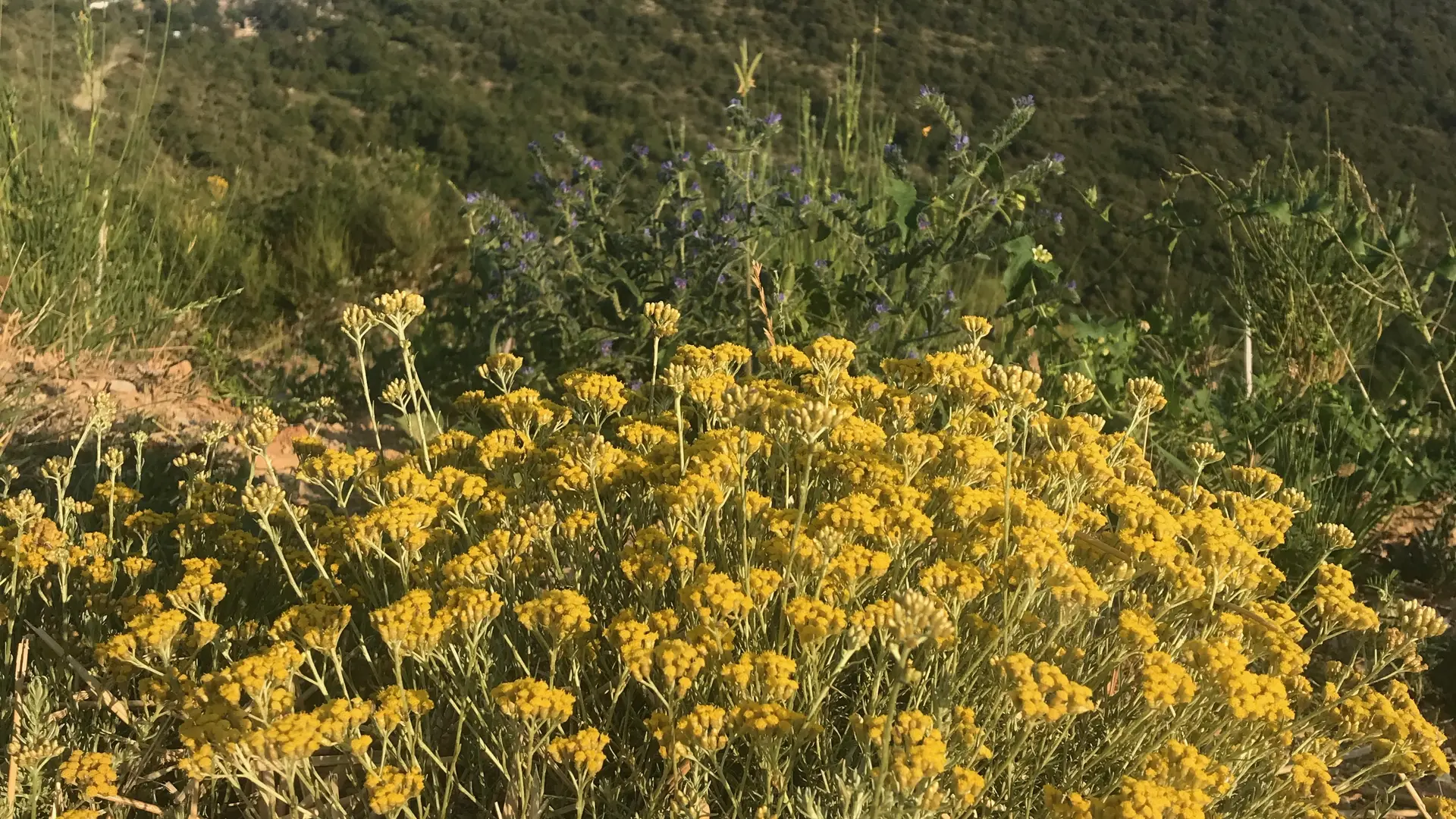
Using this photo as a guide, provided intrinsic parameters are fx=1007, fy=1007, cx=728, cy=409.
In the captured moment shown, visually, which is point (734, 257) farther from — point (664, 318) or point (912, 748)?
point (912, 748)

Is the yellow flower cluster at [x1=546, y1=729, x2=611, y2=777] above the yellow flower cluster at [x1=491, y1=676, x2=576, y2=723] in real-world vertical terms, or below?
below

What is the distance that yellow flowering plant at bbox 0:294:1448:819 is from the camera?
163 cm

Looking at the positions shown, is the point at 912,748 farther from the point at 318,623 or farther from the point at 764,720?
the point at 318,623

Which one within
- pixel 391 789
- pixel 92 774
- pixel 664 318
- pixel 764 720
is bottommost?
pixel 92 774

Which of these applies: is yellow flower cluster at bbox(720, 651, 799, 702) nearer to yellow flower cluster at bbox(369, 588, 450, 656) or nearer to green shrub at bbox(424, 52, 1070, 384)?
yellow flower cluster at bbox(369, 588, 450, 656)

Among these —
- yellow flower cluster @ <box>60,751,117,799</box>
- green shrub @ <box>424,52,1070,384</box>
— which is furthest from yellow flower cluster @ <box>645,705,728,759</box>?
green shrub @ <box>424,52,1070,384</box>

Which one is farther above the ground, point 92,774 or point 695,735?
point 695,735

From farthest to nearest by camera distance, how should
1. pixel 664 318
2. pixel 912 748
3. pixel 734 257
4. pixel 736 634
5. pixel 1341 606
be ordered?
pixel 734 257 → pixel 664 318 → pixel 736 634 → pixel 1341 606 → pixel 912 748

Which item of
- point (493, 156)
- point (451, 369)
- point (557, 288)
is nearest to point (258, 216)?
point (451, 369)

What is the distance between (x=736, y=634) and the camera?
2039mm

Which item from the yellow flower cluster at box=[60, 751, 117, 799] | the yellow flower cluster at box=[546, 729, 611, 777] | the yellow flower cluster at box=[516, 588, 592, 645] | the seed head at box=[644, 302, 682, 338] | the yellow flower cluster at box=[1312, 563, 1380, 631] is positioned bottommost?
the yellow flower cluster at box=[60, 751, 117, 799]

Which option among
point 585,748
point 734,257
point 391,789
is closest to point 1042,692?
point 585,748

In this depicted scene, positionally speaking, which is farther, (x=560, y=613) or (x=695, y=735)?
(x=560, y=613)

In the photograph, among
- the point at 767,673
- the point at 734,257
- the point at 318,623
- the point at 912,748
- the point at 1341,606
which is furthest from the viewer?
the point at 734,257
